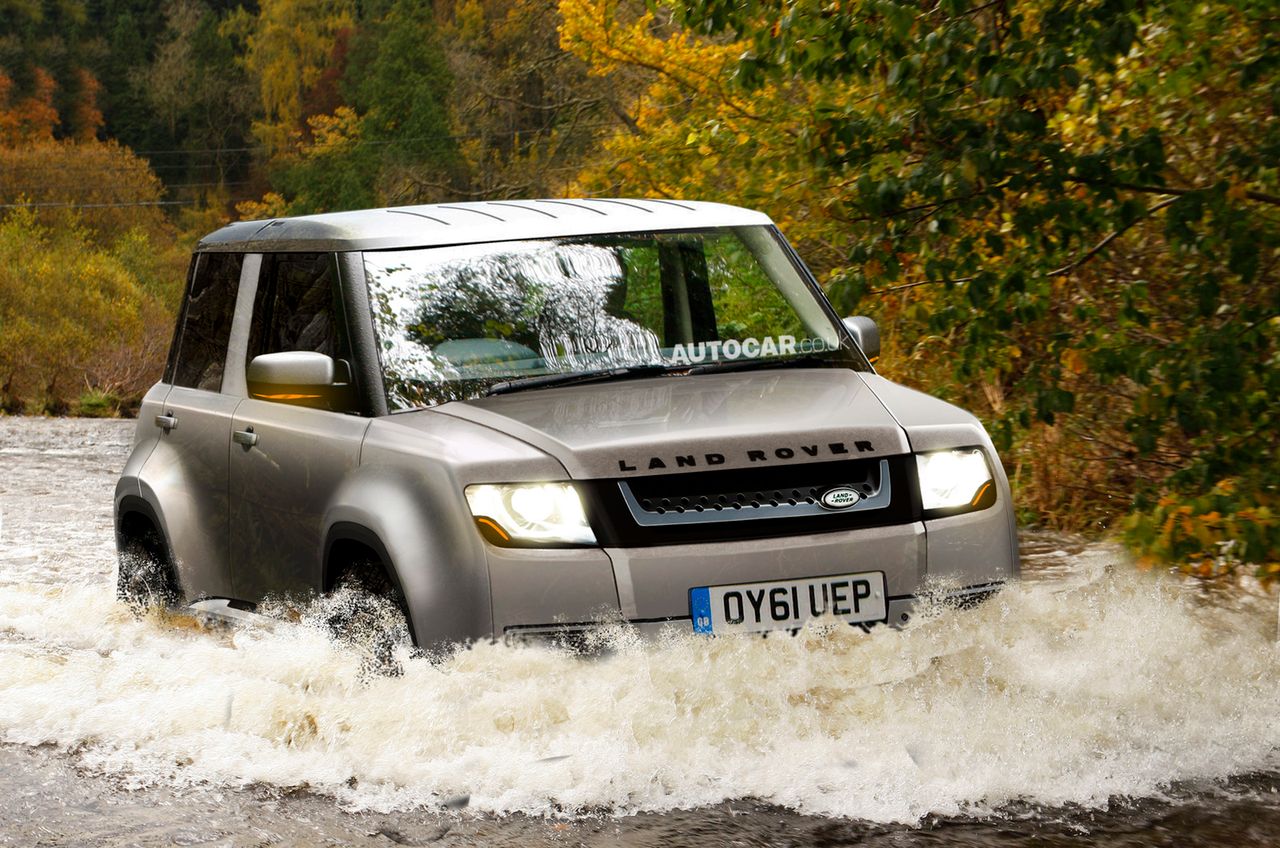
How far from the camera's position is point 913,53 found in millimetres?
7836

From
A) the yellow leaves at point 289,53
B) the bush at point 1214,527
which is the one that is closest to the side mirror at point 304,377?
the bush at point 1214,527

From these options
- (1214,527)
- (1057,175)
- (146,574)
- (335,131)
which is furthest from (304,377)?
(335,131)

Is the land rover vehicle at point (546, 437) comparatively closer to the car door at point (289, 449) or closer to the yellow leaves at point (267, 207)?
the car door at point (289, 449)

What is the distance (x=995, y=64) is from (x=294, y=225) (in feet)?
9.92

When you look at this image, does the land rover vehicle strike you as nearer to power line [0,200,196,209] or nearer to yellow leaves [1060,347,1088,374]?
yellow leaves [1060,347,1088,374]

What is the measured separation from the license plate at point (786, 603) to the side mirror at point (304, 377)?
153 centimetres

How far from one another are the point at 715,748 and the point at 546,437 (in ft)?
3.21

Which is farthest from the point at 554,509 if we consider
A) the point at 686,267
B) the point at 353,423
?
the point at 686,267

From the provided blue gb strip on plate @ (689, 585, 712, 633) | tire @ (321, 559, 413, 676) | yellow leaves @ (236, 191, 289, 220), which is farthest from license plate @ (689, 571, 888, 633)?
yellow leaves @ (236, 191, 289, 220)

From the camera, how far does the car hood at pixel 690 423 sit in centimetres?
510

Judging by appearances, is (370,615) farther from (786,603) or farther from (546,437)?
(786,603)

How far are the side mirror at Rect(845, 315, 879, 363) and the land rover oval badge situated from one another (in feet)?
4.55

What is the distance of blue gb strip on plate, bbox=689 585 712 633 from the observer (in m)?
5.02

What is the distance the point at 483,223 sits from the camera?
6.34 metres
